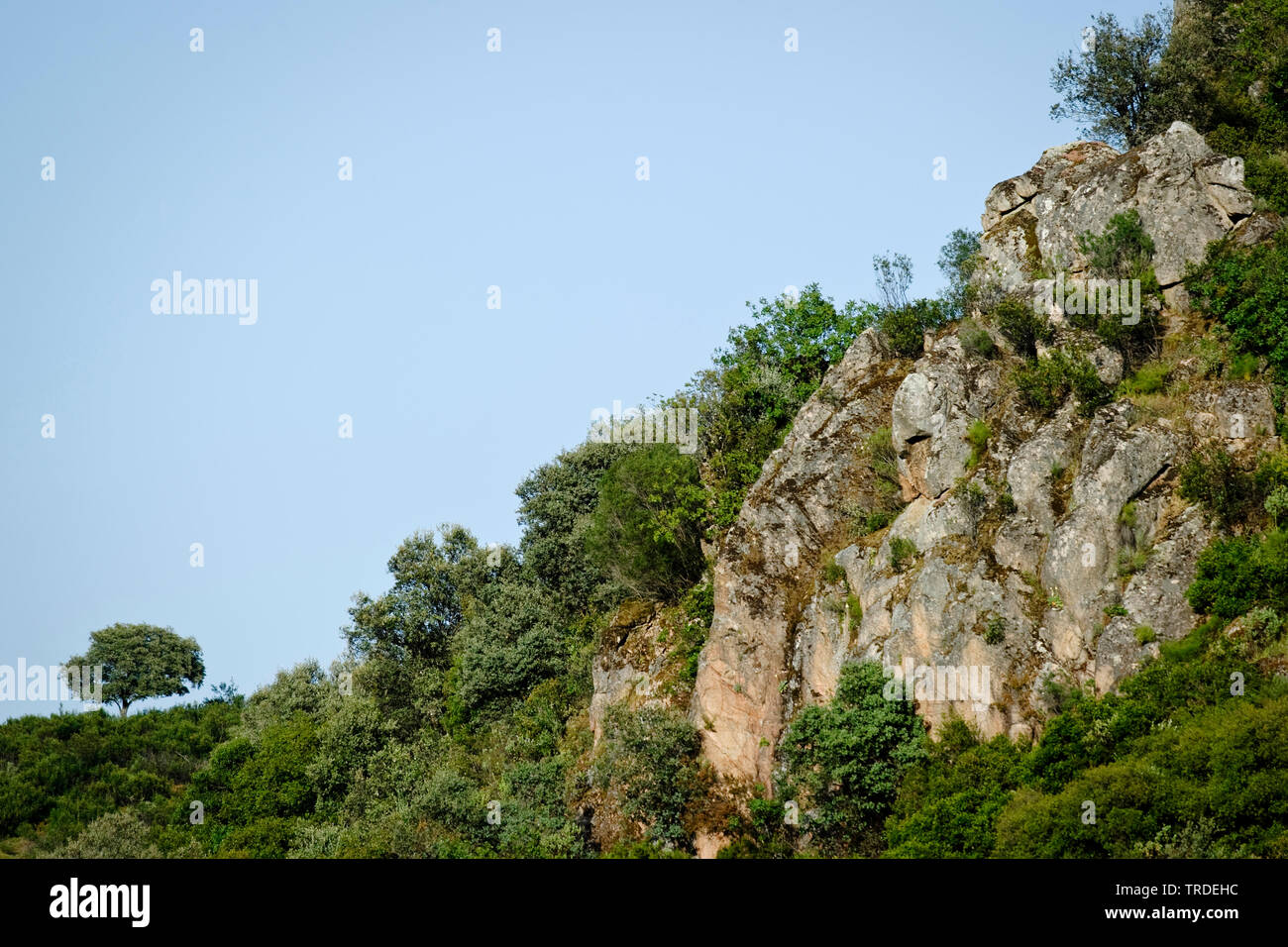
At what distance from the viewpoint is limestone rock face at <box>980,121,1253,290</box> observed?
142ft

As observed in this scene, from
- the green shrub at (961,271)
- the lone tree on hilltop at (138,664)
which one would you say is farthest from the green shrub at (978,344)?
the lone tree on hilltop at (138,664)

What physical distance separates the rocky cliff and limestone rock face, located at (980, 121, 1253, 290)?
8 cm

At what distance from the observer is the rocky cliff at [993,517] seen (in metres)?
37.4

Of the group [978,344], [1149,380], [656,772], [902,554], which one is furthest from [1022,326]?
[656,772]

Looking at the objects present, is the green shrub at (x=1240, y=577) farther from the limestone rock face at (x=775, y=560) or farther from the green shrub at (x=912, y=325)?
the green shrub at (x=912, y=325)

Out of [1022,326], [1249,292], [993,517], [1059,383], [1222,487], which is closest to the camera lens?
[1222,487]

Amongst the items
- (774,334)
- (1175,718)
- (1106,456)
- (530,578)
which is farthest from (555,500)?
(1175,718)

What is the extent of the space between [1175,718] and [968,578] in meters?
8.28

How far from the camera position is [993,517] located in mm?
40812

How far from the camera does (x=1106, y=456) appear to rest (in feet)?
126

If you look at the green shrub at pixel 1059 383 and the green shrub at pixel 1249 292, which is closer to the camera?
the green shrub at pixel 1249 292

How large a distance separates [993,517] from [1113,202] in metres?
12.9

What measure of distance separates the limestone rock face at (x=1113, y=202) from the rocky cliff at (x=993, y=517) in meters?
0.08

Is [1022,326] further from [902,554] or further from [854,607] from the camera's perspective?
[854,607]
